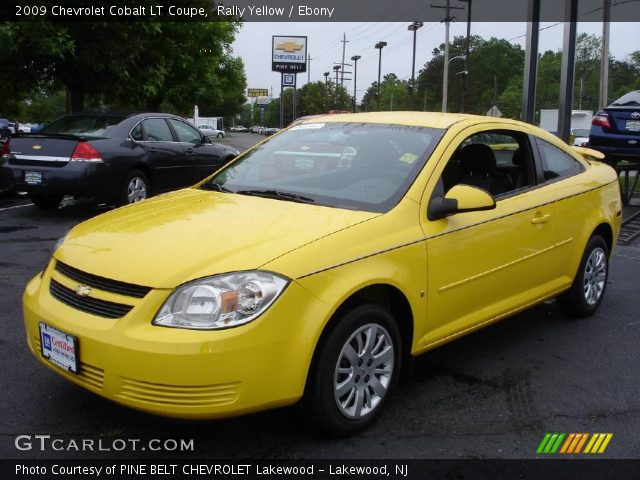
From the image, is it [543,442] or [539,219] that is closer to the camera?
[543,442]

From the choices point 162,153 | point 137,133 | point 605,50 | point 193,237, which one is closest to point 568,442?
point 193,237

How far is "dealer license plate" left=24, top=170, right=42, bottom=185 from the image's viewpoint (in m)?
8.82

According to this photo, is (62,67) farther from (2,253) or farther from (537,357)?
(537,357)

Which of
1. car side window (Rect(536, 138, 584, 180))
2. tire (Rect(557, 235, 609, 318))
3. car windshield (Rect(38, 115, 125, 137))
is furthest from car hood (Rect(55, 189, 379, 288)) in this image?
car windshield (Rect(38, 115, 125, 137))

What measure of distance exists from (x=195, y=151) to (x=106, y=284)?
8.04 metres

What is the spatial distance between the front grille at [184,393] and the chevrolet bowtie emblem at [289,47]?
40864mm

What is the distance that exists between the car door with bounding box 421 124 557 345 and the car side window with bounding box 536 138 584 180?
0.13 m

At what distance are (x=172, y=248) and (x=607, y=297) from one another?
14.3 feet

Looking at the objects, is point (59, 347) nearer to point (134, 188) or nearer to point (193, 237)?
point (193, 237)

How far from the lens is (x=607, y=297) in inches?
235

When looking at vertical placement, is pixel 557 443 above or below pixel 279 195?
below

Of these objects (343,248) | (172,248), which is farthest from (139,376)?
(343,248)

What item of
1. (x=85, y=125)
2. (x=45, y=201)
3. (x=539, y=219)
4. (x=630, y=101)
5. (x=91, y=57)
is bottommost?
(x=45, y=201)

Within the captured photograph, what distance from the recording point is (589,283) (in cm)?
524
